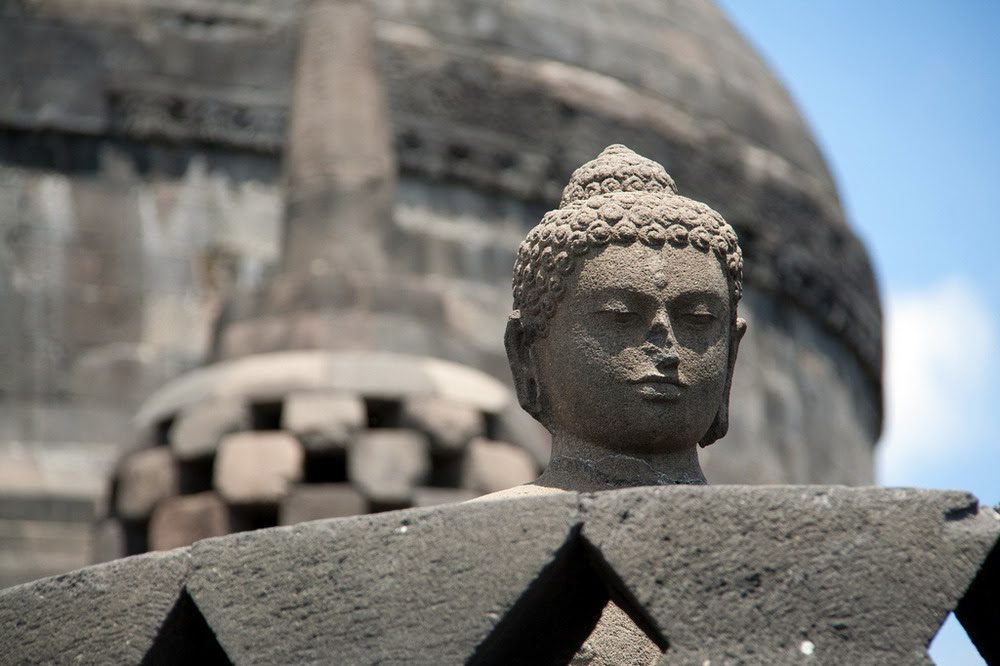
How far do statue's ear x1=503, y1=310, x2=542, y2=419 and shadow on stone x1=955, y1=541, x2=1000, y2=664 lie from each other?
1.46 metres

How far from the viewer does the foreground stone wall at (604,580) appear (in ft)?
18.9

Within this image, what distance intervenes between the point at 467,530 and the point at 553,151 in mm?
16635

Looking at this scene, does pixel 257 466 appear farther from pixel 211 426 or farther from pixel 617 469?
pixel 617 469

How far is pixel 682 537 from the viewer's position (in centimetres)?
586

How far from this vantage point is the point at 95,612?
21.1 feet

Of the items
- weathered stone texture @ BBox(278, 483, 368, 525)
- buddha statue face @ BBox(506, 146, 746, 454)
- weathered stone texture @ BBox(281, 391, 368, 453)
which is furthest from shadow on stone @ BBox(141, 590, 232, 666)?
weathered stone texture @ BBox(281, 391, 368, 453)

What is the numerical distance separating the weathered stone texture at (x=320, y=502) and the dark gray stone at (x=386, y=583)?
828cm

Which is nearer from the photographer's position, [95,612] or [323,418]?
[95,612]

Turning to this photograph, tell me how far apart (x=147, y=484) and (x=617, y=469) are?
28.8 feet

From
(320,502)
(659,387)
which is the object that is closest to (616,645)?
(659,387)

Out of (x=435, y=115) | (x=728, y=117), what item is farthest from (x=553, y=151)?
(x=728, y=117)

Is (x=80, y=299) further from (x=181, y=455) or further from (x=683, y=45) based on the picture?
(x=683, y=45)

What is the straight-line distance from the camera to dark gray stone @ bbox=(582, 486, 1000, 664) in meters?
5.74

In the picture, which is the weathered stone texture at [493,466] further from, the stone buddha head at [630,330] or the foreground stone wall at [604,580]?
the foreground stone wall at [604,580]
